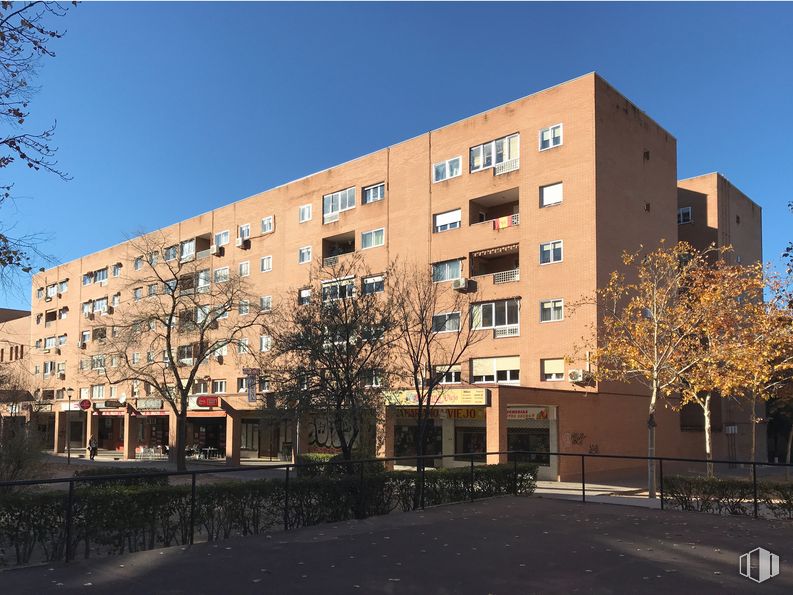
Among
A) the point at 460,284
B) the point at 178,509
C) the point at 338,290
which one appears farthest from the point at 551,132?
the point at 178,509

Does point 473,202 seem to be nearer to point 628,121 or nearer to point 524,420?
point 628,121

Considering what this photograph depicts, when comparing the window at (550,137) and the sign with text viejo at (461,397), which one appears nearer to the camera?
the sign with text viejo at (461,397)

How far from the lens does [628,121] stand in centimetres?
3491

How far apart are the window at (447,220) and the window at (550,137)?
5.65 meters

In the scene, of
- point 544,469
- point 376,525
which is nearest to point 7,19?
point 376,525

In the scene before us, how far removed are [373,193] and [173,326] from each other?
1385cm

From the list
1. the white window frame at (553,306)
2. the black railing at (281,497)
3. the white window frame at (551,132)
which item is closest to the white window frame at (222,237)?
the white window frame at (551,132)

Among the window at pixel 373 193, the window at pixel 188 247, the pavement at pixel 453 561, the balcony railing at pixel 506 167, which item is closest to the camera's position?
the pavement at pixel 453 561

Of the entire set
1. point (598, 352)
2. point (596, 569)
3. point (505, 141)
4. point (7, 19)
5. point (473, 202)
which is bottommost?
point (596, 569)

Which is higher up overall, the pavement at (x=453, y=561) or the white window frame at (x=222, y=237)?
the white window frame at (x=222, y=237)

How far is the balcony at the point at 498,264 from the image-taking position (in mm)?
34688

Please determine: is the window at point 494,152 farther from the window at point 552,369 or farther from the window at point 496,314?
the window at point 552,369

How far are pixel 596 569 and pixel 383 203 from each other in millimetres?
33515

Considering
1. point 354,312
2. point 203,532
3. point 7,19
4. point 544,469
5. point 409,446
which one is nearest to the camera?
point 7,19
